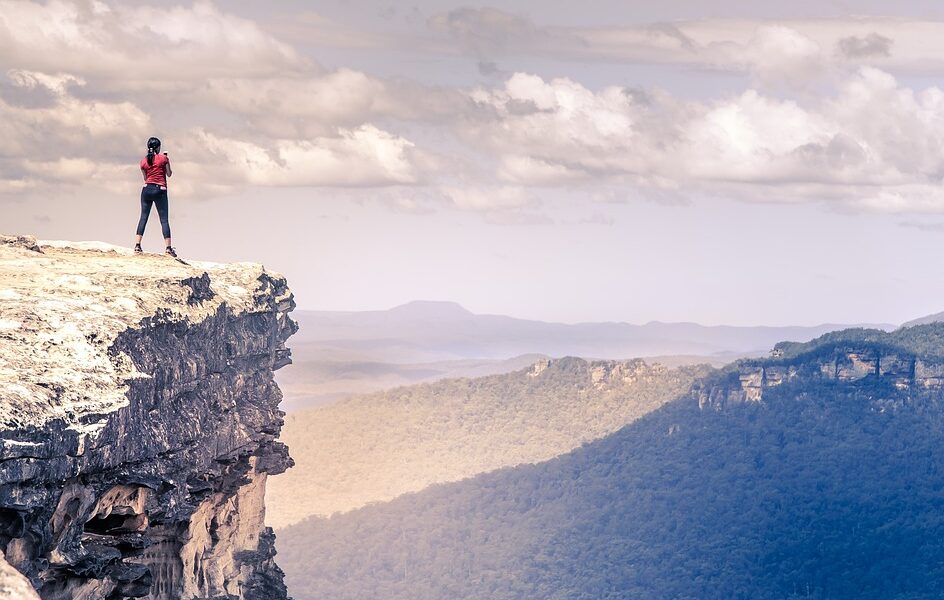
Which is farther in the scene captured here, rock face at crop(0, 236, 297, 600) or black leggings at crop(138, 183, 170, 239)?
black leggings at crop(138, 183, 170, 239)

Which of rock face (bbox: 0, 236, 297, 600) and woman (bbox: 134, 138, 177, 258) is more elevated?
woman (bbox: 134, 138, 177, 258)

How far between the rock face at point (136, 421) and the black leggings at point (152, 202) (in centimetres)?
72

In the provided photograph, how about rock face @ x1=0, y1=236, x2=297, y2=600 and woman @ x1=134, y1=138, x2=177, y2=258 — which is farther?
woman @ x1=134, y1=138, x2=177, y2=258

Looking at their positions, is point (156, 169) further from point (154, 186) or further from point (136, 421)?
point (136, 421)

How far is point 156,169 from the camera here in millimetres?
40438

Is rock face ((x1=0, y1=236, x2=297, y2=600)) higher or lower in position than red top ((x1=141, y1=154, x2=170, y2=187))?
lower

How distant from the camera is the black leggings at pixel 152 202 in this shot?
40688 mm

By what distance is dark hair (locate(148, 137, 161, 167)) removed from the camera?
130 feet

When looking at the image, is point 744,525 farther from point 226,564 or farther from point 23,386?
point 23,386

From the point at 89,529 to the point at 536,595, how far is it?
531ft

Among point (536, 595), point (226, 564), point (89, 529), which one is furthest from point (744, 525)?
point (89, 529)

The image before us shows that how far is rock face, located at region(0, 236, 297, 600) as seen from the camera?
24.7 m

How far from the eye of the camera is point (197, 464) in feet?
112

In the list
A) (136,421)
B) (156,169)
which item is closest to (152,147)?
(156,169)
